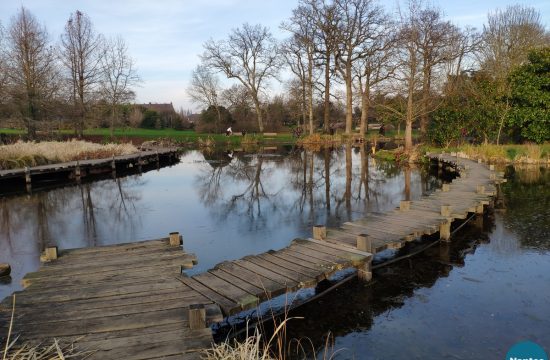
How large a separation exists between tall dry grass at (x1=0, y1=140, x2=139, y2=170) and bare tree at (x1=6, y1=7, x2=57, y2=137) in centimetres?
487

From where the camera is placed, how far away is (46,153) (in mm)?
21328

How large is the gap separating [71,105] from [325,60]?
22.9 metres

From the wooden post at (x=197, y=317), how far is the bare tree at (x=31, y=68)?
88.5ft

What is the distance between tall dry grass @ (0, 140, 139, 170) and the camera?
62.7 ft

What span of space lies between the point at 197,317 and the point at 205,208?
9.01 m

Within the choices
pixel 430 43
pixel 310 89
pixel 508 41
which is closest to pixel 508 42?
pixel 508 41

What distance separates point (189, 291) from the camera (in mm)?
5441

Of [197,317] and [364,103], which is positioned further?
[364,103]

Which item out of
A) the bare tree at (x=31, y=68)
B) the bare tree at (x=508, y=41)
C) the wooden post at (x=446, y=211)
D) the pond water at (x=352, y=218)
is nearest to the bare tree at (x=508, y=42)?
the bare tree at (x=508, y=41)

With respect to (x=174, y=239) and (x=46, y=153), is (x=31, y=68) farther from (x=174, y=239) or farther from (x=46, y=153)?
(x=174, y=239)

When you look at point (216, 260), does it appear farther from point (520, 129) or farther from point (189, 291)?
point (520, 129)

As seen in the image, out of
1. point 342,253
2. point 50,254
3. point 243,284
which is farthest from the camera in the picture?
point 342,253

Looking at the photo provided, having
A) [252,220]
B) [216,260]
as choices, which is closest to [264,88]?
[252,220]

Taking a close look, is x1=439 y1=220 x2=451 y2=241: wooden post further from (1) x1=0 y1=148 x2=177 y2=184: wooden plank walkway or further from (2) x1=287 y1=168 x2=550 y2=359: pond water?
(1) x1=0 y1=148 x2=177 y2=184: wooden plank walkway
